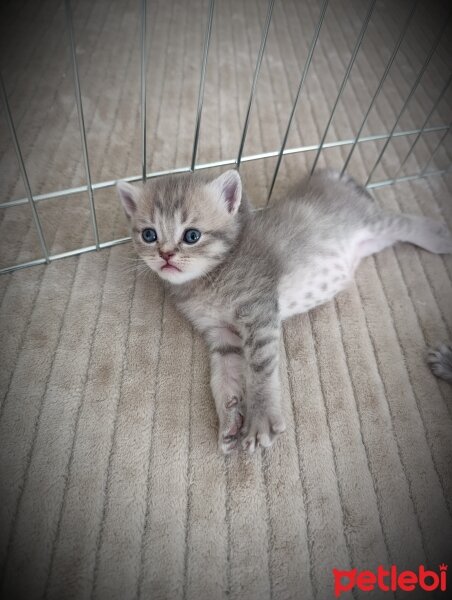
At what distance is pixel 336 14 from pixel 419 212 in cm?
118

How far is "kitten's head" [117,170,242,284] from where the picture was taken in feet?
2.45

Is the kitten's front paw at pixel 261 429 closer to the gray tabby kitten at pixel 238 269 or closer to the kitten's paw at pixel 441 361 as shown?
the gray tabby kitten at pixel 238 269

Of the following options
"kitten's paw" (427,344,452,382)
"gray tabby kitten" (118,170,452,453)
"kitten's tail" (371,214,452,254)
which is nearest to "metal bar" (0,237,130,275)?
"gray tabby kitten" (118,170,452,453)

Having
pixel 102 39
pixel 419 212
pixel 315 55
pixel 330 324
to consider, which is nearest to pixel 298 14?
pixel 315 55

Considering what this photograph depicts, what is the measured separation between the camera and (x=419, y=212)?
1.13 metres

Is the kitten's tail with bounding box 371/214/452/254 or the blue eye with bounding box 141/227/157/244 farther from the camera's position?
the kitten's tail with bounding box 371/214/452/254

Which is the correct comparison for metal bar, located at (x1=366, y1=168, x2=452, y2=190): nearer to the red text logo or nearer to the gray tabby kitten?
the gray tabby kitten

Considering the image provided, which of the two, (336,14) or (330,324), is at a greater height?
(336,14)

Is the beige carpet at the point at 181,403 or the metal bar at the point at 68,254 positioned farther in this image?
the metal bar at the point at 68,254

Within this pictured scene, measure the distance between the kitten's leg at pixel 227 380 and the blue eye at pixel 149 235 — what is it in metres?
0.24

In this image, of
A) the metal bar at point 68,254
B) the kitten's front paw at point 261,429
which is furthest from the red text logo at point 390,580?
the metal bar at point 68,254

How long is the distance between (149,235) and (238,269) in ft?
0.65

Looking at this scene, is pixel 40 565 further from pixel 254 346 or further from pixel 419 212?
pixel 419 212

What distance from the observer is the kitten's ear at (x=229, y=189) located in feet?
2.43
